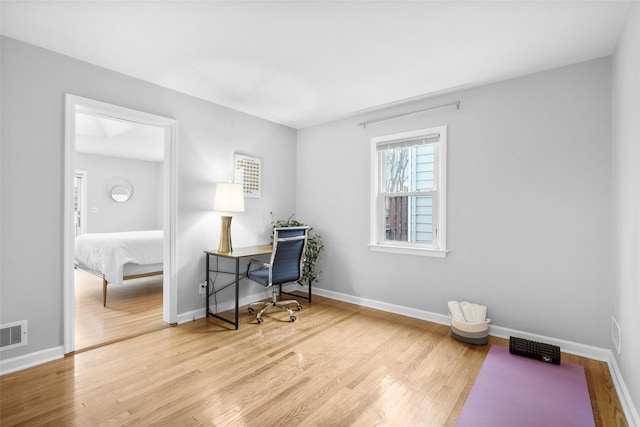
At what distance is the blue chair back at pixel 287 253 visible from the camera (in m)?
Answer: 3.34

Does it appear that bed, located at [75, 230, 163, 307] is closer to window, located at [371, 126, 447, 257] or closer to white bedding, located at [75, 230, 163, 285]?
white bedding, located at [75, 230, 163, 285]

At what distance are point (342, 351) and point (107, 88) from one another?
3.14 m

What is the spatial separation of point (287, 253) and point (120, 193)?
5.81 metres

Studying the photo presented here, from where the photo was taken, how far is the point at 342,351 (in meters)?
2.72

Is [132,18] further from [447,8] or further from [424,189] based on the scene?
[424,189]

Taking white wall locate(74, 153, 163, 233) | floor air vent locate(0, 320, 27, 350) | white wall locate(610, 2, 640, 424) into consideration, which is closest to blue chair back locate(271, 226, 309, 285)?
floor air vent locate(0, 320, 27, 350)

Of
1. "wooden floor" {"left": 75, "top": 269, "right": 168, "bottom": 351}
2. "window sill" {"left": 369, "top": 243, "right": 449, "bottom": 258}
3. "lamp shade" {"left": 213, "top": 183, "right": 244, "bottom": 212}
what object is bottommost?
"wooden floor" {"left": 75, "top": 269, "right": 168, "bottom": 351}

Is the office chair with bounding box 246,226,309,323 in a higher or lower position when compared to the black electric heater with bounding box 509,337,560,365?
higher

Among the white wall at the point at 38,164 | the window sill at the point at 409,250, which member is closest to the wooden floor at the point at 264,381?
the white wall at the point at 38,164

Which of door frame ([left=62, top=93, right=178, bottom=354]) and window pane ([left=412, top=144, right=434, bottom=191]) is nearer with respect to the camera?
door frame ([left=62, top=93, right=178, bottom=354])

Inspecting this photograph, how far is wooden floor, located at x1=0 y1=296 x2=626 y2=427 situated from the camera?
184 cm

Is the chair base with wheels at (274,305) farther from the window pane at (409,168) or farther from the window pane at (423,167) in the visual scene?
the window pane at (423,167)

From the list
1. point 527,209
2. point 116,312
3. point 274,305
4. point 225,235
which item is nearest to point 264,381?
point 274,305

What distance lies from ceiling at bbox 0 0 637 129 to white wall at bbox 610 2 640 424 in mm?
290
